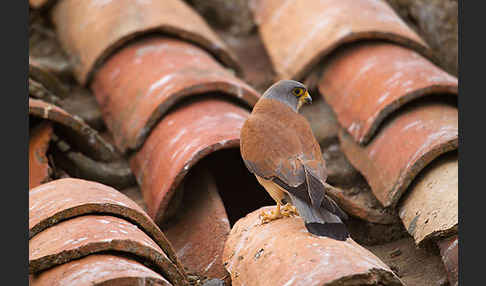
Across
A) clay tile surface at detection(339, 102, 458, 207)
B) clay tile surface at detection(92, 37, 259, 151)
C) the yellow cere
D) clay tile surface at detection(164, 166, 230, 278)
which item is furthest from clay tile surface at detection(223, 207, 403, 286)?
clay tile surface at detection(92, 37, 259, 151)

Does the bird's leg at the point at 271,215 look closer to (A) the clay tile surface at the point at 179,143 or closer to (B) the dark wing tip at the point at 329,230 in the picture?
(B) the dark wing tip at the point at 329,230

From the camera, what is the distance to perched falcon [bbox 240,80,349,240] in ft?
9.77

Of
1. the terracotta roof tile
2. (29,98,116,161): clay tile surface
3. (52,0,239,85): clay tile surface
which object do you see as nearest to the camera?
(29,98,116,161): clay tile surface

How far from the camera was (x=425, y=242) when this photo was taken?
11.2 ft

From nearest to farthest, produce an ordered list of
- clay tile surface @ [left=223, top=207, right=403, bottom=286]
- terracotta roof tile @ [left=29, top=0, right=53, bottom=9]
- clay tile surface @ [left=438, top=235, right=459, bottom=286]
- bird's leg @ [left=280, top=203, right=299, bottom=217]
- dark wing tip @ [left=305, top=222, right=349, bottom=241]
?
clay tile surface @ [left=223, top=207, right=403, bottom=286]
dark wing tip @ [left=305, top=222, right=349, bottom=241]
clay tile surface @ [left=438, top=235, right=459, bottom=286]
bird's leg @ [left=280, top=203, right=299, bottom=217]
terracotta roof tile @ [left=29, top=0, right=53, bottom=9]

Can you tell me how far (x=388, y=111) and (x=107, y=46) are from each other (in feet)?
6.01

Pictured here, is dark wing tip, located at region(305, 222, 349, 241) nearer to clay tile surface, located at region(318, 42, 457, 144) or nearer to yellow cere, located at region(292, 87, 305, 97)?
yellow cere, located at region(292, 87, 305, 97)

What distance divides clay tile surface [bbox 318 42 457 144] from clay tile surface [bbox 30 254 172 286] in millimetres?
1819

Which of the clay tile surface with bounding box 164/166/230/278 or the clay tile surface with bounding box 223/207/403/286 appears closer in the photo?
the clay tile surface with bounding box 223/207/403/286

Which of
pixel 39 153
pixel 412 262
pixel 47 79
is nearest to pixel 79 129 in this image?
pixel 39 153

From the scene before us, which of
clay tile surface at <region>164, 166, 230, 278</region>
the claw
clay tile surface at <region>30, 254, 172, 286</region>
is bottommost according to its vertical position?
clay tile surface at <region>164, 166, 230, 278</region>

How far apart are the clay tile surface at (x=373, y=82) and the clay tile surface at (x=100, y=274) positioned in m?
1.82

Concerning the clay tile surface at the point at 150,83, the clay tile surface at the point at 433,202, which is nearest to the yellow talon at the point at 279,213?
the clay tile surface at the point at 433,202

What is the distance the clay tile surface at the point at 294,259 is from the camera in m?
2.54
